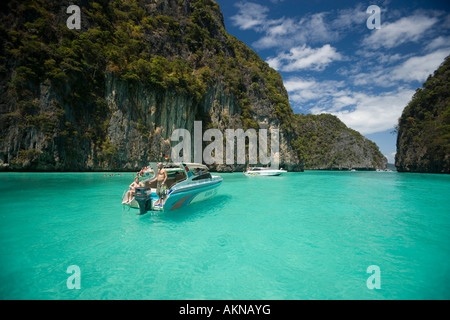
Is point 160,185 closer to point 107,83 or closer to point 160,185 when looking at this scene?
point 160,185

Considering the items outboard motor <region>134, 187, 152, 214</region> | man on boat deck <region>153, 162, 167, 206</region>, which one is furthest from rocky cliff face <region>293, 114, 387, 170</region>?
outboard motor <region>134, 187, 152, 214</region>

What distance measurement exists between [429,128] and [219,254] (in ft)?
211

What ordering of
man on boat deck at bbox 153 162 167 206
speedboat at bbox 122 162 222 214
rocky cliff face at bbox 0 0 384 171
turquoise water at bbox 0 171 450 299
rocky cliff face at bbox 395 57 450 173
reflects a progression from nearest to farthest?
turquoise water at bbox 0 171 450 299 < speedboat at bbox 122 162 222 214 < man on boat deck at bbox 153 162 167 206 < rocky cliff face at bbox 0 0 384 171 < rocky cliff face at bbox 395 57 450 173

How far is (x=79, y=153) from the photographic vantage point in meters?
28.7

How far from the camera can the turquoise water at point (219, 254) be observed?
3.29 metres

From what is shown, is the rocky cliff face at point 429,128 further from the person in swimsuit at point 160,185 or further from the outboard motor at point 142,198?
the outboard motor at point 142,198

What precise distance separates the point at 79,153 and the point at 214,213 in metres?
30.4

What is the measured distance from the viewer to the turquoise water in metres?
3.29

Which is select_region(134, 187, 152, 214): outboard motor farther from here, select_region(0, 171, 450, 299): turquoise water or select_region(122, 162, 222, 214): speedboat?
select_region(0, 171, 450, 299): turquoise water

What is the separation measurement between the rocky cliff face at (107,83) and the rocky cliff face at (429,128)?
140ft

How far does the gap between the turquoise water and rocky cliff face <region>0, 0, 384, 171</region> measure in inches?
966

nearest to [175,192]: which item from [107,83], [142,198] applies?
[142,198]

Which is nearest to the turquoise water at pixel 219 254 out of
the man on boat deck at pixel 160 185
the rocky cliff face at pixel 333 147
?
the man on boat deck at pixel 160 185

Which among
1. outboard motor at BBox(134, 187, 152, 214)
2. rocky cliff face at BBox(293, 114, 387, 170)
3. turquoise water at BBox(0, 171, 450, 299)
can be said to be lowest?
turquoise water at BBox(0, 171, 450, 299)
